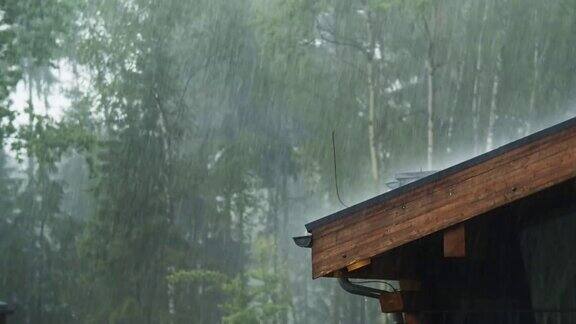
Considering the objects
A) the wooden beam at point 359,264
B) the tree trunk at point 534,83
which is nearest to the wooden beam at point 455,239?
the wooden beam at point 359,264

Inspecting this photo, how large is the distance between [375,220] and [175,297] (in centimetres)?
2354

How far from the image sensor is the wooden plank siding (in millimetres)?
4793

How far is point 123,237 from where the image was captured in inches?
1073

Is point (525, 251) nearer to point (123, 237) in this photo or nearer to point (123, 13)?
point (123, 237)

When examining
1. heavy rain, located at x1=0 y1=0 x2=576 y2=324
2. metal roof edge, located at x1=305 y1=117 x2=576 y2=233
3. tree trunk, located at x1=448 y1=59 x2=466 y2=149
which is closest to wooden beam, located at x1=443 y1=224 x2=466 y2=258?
metal roof edge, located at x1=305 y1=117 x2=576 y2=233

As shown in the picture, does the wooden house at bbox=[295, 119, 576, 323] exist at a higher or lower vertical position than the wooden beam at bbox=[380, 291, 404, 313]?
higher

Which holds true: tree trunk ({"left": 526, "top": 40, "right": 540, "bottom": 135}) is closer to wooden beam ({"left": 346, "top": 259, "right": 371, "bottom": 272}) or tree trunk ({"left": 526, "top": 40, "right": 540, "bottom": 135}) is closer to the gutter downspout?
the gutter downspout

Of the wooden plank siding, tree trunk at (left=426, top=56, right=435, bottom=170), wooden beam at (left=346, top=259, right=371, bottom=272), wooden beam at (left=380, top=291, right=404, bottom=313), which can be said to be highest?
tree trunk at (left=426, top=56, right=435, bottom=170)

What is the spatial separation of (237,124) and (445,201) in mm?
27852

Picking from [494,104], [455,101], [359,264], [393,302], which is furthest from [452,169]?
[455,101]

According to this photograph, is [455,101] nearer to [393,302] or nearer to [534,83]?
[534,83]

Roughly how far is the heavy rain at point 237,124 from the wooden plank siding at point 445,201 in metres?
17.7

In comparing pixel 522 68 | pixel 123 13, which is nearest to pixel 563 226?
pixel 522 68

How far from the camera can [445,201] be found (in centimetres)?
499
